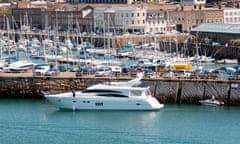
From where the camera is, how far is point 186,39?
173 feet

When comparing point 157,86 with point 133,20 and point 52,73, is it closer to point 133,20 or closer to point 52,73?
point 52,73

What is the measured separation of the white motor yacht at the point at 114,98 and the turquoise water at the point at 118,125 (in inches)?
8.3

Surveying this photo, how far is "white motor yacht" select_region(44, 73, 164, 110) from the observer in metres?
30.0

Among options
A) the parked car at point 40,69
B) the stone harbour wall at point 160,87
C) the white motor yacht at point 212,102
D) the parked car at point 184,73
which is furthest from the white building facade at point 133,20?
the white motor yacht at point 212,102

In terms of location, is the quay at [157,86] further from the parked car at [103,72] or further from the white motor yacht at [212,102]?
the parked car at [103,72]

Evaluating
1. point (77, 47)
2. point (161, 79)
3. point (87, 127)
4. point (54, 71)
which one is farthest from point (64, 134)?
point (77, 47)

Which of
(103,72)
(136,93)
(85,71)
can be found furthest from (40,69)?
(136,93)

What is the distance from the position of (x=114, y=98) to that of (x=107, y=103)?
294 mm

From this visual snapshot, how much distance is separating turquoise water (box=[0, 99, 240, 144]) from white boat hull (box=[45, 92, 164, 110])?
0.61 ft

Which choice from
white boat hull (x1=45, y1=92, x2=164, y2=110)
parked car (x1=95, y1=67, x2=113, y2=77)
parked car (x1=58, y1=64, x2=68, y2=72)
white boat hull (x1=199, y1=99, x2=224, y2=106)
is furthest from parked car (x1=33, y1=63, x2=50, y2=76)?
white boat hull (x1=199, y1=99, x2=224, y2=106)

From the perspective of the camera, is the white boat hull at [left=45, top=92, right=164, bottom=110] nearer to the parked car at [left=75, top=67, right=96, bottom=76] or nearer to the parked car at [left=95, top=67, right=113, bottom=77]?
the parked car at [left=95, top=67, right=113, bottom=77]

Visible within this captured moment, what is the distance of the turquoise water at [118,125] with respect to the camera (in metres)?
25.8

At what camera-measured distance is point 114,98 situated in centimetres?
3003

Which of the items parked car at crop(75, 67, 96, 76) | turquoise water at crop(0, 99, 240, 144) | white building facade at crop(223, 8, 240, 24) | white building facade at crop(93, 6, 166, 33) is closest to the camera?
turquoise water at crop(0, 99, 240, 144)
